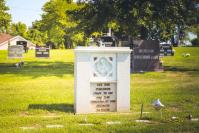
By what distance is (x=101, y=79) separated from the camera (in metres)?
10.6

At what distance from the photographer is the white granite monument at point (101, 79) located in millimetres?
10438

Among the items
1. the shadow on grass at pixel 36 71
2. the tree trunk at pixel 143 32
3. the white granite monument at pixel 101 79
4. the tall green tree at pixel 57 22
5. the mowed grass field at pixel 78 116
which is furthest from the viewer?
the tall green tree at pixel 57 22

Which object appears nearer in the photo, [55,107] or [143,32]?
[55,107]

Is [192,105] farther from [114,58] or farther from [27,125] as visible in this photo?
[27,125]

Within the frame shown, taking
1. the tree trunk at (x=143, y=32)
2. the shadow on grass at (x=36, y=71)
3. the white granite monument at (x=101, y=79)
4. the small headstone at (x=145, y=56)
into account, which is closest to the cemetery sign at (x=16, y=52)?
the shadow on grass at (x=36, y=71)

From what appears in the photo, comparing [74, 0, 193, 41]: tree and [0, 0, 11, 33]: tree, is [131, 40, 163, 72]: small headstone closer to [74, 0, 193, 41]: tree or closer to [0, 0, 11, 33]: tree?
[74, 0, 193, 41]: tree

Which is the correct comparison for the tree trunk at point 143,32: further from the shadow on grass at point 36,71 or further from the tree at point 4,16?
the tree at point 4,16

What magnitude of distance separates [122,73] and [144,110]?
3.89 ft

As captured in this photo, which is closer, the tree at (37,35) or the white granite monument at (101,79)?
the white granite monument at (101,79)

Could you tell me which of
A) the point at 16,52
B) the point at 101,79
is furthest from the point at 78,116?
the point at 16,52

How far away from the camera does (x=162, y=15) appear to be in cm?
2628

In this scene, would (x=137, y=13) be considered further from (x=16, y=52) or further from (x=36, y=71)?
(x=16, y=52)

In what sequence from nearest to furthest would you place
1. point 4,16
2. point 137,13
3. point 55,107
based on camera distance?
1. point 55,107
2. point 137,13
3. point 4,16

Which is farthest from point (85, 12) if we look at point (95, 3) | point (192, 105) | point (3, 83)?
point (192, 105)
